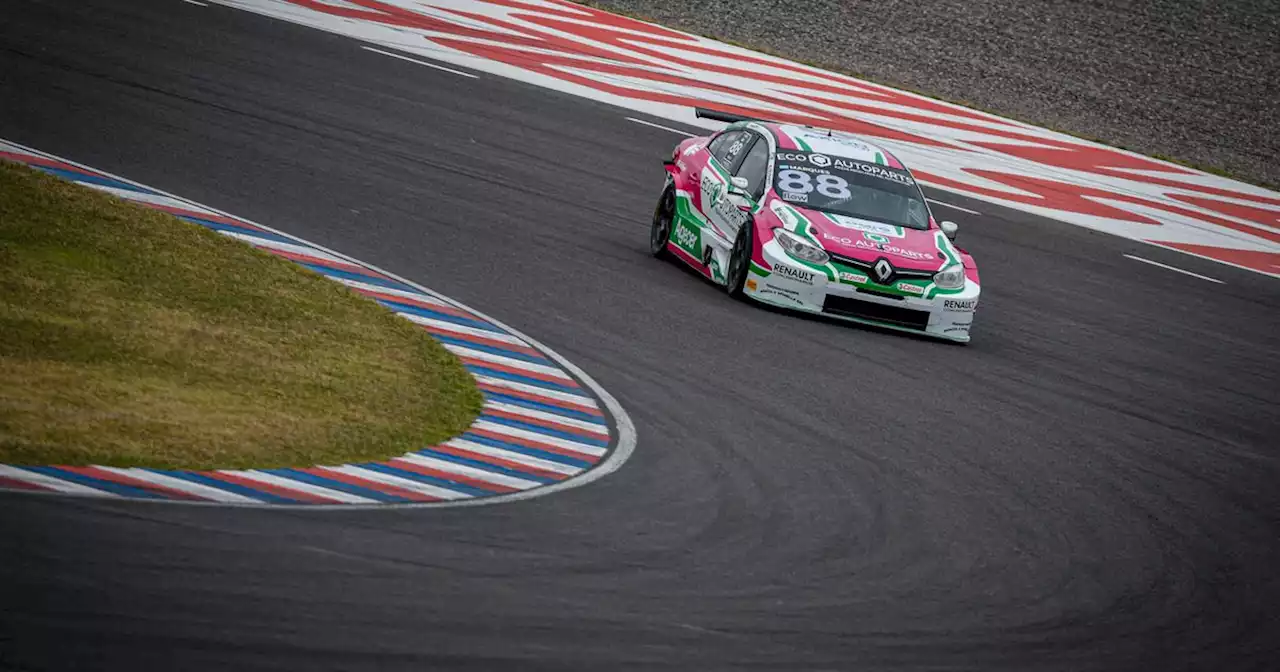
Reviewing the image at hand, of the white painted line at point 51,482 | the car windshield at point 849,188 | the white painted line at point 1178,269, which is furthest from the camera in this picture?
the white painted line at point 1178,269

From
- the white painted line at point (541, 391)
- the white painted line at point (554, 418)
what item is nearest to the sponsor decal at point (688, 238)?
the white painted line at point (541, 391)

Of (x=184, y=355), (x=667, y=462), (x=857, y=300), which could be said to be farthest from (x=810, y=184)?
(x=184, y=355)

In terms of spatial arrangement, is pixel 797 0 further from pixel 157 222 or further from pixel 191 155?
pixel 157 222

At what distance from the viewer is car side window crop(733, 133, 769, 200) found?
14.4 m

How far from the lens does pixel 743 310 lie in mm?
13703

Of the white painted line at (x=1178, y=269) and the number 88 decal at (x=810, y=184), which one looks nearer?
the number 88 decal at (x=810, y=184)

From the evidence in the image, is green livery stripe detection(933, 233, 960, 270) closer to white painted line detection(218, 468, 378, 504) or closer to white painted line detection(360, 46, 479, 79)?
white painted line detection(218, 468, 378, 504)

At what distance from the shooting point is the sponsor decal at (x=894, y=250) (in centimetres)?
1367

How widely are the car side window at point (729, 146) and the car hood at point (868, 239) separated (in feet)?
3.73

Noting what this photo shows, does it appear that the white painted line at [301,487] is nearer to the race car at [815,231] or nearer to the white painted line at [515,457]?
the white painted line at [515,457]

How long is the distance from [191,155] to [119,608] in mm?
10385

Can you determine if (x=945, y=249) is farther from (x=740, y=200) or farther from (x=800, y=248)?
(x=740, y=200)

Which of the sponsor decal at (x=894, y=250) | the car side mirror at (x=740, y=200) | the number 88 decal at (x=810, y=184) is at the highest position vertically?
the number 88 decal at (x=810, y=184)

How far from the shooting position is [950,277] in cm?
1375
